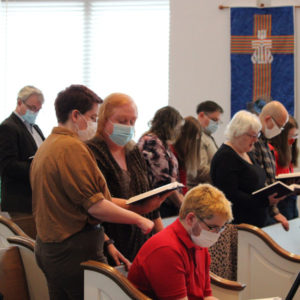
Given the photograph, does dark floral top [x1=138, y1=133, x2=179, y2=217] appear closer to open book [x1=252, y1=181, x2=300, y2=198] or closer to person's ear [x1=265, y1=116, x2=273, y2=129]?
open book [x1=252, y1=181, x2=300, y2=198]

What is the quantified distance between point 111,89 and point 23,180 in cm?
343

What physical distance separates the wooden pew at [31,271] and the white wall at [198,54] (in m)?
4.32

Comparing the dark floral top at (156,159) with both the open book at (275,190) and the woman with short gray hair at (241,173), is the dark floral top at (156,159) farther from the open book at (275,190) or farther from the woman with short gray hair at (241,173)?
the open book at (275,190)

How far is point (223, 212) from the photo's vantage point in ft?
7.90

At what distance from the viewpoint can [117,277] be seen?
2.33 meters

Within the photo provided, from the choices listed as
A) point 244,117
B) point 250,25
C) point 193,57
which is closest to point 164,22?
point 193,57

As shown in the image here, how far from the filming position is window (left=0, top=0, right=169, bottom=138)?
23.6ft

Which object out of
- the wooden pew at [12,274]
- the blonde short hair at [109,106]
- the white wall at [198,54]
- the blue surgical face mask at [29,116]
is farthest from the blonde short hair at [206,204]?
the white wall at [198,54]

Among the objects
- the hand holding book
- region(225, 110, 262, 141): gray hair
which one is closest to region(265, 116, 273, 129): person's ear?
region(225, 110, 262, 141): gray hair

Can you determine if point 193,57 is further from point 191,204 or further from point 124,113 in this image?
point 191,204

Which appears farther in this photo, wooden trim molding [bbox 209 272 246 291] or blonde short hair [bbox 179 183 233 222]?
wooden trim molding [bbox 209 272 246 291]

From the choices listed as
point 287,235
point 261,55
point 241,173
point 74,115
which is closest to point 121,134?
point 74,115

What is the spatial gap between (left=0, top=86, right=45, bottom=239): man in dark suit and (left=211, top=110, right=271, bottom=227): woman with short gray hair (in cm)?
142

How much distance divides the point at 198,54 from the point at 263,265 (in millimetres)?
4006
